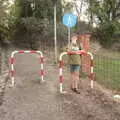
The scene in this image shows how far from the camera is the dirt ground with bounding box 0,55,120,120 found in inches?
352

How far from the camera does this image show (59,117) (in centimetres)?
882

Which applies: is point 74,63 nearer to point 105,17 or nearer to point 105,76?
point 105,76

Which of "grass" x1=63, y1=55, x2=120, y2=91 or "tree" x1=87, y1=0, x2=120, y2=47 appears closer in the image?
"grass" x1=63, y1=55, x2=120, y2=91

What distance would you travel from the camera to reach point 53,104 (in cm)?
1024

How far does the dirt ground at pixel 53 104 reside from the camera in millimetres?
8953

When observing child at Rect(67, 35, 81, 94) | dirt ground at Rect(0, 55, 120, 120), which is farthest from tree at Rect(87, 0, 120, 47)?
child at Rect(67, 35, 81, 94)

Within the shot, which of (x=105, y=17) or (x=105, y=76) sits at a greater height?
(x=105, y=17)

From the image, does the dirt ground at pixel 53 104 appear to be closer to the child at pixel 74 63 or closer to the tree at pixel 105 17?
the child at pixel 74 63

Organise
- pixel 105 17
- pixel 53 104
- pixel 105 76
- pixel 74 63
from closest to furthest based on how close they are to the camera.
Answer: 1. pixel 53 104
2. pixel 74 63
3. pixel 105 76
4. pixel 105 17

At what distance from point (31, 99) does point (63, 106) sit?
1.38 meters

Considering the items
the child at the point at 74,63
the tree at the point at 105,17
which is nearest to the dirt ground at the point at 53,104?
the child at the point at 74,63

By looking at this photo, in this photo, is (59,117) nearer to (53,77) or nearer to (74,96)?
(74,96)

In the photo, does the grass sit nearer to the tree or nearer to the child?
the child

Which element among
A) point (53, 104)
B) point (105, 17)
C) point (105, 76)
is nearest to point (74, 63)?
point (53, 104)
